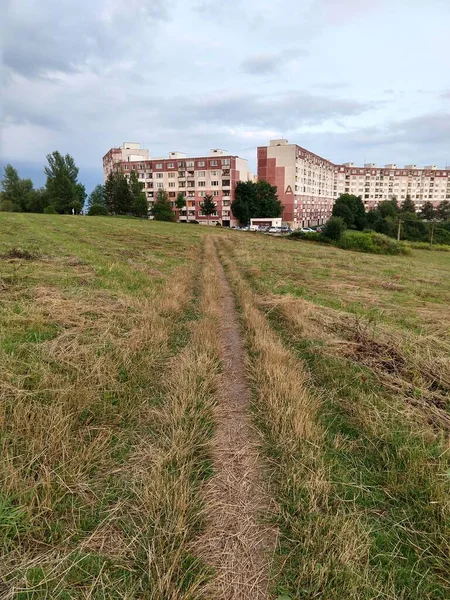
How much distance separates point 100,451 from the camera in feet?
10.2

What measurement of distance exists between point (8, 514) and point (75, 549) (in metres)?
0.59

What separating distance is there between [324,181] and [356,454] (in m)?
133

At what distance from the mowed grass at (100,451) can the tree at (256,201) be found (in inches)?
3404

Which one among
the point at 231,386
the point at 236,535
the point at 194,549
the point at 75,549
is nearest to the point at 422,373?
the point at 231,386

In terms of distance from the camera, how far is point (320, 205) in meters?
118

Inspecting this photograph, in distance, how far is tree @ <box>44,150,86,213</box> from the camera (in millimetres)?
73688

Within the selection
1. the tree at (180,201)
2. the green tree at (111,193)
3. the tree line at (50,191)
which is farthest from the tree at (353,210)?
the tree line at (50,191)

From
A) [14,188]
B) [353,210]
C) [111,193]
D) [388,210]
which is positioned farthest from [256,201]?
[14,188]

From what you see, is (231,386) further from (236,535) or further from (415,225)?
(415,225)

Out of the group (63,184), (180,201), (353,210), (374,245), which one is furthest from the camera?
(353,210)

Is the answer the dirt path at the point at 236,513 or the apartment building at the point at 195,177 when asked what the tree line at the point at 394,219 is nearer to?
the apartment building at the point at 195,177

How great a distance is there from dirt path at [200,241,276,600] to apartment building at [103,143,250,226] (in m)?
92.3

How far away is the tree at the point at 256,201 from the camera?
8831 cm

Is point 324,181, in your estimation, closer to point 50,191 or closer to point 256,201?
point 256,201
